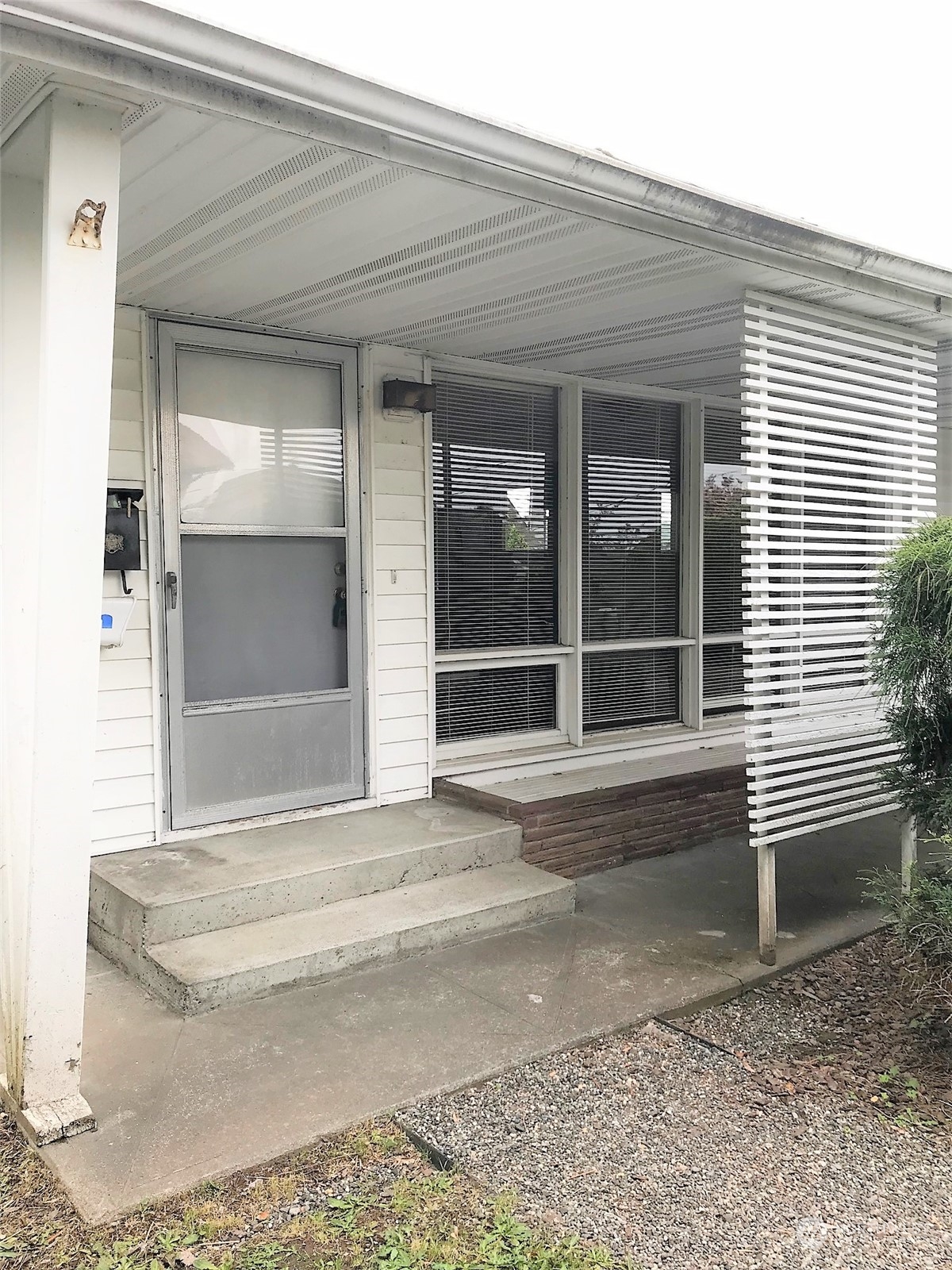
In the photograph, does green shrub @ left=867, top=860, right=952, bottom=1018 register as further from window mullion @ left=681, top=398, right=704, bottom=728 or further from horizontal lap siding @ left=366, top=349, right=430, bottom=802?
window mullion @ left=681, top=398, right=704, bottom=728

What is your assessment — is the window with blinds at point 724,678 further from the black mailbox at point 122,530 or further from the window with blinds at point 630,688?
the black mailbox at point 122,530

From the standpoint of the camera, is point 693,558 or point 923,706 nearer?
point 923,706

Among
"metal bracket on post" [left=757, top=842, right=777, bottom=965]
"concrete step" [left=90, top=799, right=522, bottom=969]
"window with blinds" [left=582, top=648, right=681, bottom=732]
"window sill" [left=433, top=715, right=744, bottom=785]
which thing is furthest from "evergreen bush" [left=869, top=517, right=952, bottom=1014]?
"window with blinds" [left=582, top=648, right=681, bottom=732]

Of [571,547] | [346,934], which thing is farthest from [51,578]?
[571,547]

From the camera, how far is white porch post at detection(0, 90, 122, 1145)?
2.34m

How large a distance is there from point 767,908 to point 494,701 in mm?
2175

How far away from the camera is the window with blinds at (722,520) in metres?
6.64

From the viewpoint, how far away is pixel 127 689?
→ 4188 millimetres

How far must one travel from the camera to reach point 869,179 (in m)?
11.4

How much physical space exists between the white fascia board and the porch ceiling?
0.05 meters

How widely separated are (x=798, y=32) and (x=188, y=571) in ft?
30.1

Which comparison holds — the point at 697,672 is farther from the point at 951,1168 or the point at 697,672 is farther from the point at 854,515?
the point at 951,1168

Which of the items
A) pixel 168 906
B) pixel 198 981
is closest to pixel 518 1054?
pixel 198 981

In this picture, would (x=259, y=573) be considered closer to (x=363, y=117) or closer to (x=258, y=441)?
(x=258, y=441)
